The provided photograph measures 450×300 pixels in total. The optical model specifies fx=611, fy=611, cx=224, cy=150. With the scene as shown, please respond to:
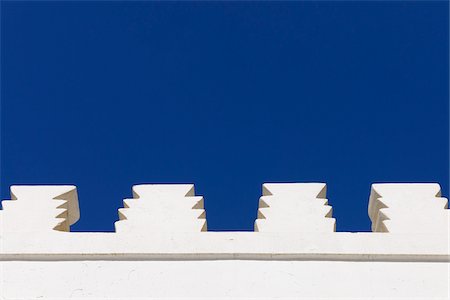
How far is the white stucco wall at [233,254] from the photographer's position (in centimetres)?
424

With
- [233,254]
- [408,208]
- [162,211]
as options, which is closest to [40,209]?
[162,211]

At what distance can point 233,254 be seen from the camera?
448cm

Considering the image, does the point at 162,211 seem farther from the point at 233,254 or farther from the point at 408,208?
the point at 408,208

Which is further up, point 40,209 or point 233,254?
point 40,209

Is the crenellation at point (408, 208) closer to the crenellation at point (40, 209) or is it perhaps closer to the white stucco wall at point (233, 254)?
the white stucco wall at point (233, 254)

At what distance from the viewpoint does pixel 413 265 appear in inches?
174

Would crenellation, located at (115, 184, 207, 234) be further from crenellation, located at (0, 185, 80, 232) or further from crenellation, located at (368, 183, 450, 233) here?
crenellation, located at (368, 183, 450, 233)

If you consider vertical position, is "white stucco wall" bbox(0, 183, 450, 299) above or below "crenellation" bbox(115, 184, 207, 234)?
below

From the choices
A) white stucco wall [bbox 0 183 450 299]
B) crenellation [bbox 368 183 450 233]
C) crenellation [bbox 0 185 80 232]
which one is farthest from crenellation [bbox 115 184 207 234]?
crenellation [bbox 368 183 450 233]

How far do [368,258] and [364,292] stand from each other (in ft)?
1.09

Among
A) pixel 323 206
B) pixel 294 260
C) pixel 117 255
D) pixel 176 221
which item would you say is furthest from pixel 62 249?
pixel 323 206

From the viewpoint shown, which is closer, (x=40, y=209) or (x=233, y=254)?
(x=233, y=254)

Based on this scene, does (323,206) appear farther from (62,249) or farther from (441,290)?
(62,249)

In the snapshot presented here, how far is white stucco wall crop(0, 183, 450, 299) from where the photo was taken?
4.24m
